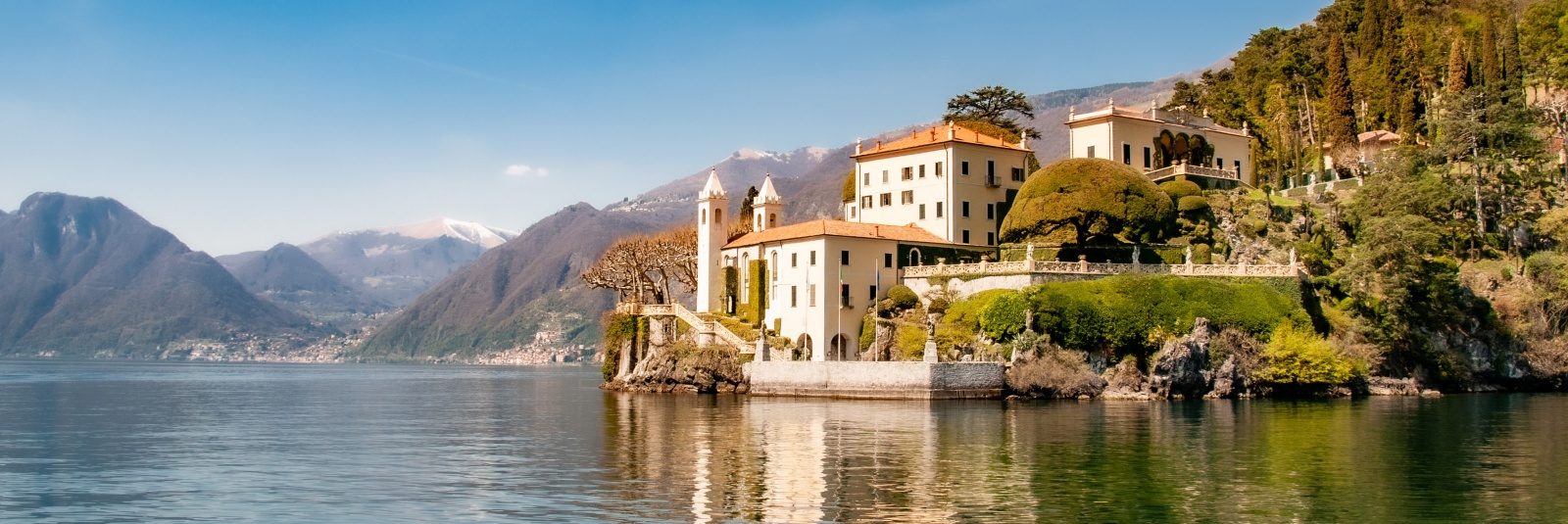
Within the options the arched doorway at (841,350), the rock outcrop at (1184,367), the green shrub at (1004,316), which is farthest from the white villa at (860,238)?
the rock outcrop at (1184,367)

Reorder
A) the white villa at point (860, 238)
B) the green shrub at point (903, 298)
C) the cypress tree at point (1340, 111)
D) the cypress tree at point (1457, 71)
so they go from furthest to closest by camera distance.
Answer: the cypress tree at point (1340, 111) → the cypress tree at point (1457, 71) → the white villa at point (860, 238) → the green shrub at point (903, 298)

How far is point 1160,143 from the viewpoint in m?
79.9

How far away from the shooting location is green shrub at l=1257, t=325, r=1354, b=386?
208ft

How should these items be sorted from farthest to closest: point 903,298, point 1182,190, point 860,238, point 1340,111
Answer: point 1340,111 < point 1182,190 < point 860,238 < point 903,298

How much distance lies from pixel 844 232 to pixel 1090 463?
37114 millimetres

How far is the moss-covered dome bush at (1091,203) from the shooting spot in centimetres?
6675

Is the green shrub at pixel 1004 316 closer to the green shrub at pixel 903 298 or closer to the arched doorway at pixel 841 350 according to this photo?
the green shrub at pixel 903 298

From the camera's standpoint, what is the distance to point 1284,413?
5191 cm

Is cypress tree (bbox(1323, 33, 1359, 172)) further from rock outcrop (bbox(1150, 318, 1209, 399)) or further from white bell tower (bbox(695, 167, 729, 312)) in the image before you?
white bell tower (bbox(695, 167, 729, 312))

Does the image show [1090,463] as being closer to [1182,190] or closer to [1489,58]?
[1182,190]

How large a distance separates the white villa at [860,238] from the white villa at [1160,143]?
4.05 metres

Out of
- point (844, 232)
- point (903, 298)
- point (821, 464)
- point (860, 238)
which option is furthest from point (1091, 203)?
point (821, 464)

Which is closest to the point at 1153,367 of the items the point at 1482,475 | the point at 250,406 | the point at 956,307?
the point at 956,307

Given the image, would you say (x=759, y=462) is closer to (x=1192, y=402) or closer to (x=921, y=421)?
(x=921, y=421)
